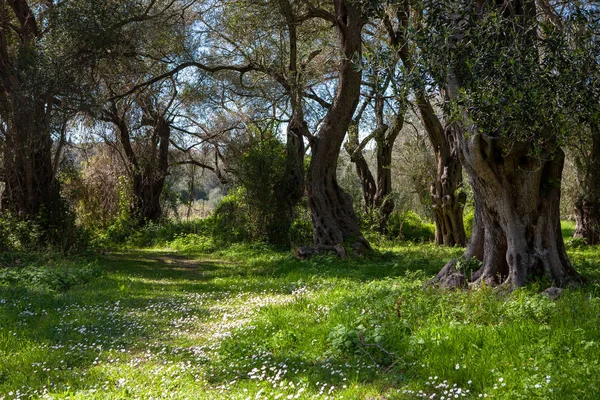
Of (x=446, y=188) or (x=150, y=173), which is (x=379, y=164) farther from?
(x=150, y=173)

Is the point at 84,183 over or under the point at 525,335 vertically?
over

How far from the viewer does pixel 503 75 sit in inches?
246

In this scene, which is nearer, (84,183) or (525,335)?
(525,335)

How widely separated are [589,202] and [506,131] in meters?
14.1

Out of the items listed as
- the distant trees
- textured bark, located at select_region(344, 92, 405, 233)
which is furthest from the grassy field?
textured bark, located at select_region(344, 92, 405, 233)

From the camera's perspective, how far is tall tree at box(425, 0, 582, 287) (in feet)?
20.4

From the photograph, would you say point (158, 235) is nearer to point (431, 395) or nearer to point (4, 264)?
point (4, 264)

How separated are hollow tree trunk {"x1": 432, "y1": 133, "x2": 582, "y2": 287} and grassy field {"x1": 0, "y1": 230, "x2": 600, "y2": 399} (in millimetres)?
497

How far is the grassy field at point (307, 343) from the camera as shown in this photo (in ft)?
15.7

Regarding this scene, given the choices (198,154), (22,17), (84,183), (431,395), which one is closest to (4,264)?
(22,17)

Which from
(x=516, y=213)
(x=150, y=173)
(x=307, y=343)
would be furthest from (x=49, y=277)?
(x=150, y=173)

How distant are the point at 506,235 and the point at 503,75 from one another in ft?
8.97

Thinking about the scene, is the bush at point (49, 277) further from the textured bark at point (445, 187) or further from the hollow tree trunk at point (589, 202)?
the hollow tree trunk at point (589, 202)

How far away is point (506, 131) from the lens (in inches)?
253
